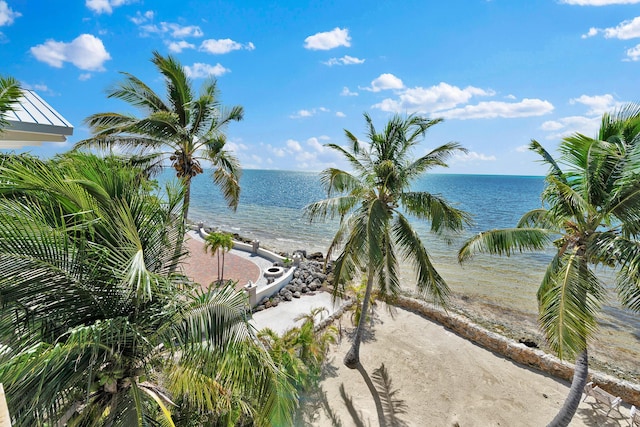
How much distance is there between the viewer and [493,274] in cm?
1962

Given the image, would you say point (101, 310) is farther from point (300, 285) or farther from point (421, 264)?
point (300, 285)

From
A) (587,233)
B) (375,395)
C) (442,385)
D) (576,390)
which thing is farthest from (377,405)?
(587,233)

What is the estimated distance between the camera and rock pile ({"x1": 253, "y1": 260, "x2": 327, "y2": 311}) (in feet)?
42.5

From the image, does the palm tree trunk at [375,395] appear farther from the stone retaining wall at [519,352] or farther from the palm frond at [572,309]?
the palm frond at [572,309]

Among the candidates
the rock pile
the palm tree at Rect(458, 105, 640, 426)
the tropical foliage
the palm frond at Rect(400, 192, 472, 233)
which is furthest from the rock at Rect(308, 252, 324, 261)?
the palm tree at Rect(458, 105, 640, 426)

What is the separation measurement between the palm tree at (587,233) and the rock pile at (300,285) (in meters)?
9.37

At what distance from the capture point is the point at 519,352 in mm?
10000

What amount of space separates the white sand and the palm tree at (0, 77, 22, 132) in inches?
333

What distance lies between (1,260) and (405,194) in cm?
758

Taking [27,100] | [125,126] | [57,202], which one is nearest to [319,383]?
[57,202]

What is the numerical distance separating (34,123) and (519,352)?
14.3 metres

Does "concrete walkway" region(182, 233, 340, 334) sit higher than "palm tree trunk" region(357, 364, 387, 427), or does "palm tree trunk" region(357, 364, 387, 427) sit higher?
"concrete walkway" region(182, 233, 340, 334)

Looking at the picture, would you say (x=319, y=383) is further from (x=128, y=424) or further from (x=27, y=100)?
(x=27, y=100)

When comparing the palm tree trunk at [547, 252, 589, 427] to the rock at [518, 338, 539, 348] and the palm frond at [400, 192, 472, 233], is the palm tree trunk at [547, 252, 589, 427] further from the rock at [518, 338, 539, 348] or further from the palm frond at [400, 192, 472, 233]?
the rock at [518, 338, 539, 348]
